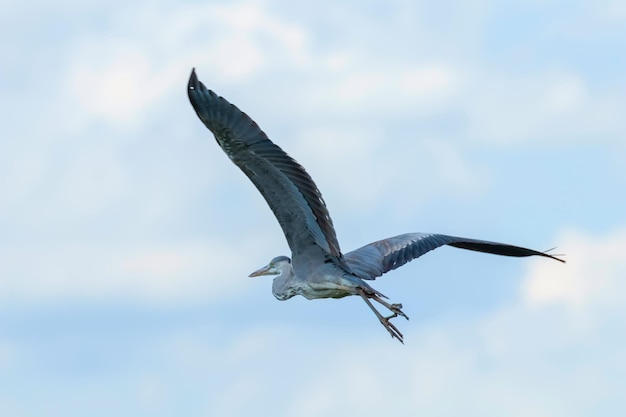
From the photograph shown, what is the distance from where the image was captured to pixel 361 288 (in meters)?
16.5

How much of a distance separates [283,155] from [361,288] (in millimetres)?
1905

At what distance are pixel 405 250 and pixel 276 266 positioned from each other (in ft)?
5.12

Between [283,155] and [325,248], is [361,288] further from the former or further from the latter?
[283,155]

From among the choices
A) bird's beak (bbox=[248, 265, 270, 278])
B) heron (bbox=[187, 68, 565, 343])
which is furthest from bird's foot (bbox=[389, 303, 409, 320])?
bird's beak (bbox=[248, 265, 270, 278])

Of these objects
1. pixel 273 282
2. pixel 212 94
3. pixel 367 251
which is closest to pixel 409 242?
pixel 367 251

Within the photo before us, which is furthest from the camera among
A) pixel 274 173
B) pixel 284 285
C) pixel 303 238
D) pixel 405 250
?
pixel 405 250

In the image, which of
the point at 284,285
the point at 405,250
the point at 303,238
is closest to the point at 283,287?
the point at 284,285

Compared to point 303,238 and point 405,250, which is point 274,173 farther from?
point 405,250

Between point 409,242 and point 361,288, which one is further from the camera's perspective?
point 409,242

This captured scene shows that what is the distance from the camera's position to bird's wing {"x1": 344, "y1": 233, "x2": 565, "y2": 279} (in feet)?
58.5

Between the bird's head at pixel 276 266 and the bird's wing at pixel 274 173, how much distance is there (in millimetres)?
943

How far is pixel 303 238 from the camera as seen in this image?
54.9 feet

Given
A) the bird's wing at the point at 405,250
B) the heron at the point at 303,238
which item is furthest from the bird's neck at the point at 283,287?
the bird's wing at the point at 405,250

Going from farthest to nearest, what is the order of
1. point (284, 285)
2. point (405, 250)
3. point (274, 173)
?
point (405, 250)
point (284, 285)
point (274, 173)
